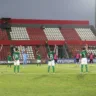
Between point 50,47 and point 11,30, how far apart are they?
24.0 ft

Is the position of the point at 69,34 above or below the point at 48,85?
above

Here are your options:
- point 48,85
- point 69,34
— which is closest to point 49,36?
point 69,34

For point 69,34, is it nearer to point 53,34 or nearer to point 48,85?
point 53,34

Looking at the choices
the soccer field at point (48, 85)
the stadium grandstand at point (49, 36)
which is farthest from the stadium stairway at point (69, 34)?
the soccer field at point (48, 85)

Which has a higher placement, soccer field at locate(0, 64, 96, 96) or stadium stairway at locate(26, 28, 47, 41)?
stadium stairway at locate(26, 28, 47, 41)

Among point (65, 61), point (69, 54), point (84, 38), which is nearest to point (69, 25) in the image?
point (84, 38)

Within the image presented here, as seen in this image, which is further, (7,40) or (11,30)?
(11,30)

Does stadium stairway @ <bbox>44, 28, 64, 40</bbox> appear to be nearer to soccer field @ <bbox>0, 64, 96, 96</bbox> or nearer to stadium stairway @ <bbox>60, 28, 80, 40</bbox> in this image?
stadium stairway @ <bbox>60, 28, 80, 40</bbox>

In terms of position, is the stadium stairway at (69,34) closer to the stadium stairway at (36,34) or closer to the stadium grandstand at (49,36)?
the stadium grandstand at (49,36)

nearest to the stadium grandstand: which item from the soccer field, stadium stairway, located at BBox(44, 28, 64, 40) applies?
stadium stairway, located at BBox(44, 28, 64, 40)

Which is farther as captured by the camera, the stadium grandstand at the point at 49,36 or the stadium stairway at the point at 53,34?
the stadium stairway at the point at 53,34

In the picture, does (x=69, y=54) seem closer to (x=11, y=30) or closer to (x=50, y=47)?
(x=50, y=47)

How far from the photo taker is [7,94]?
18.4 meters

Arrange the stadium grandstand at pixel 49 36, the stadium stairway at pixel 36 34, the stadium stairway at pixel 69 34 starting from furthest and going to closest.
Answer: the stadium stairway at pixel 69 34 < the stadium stairway at pixel 36 34 < the stadium grandstand at pixel 49 36
